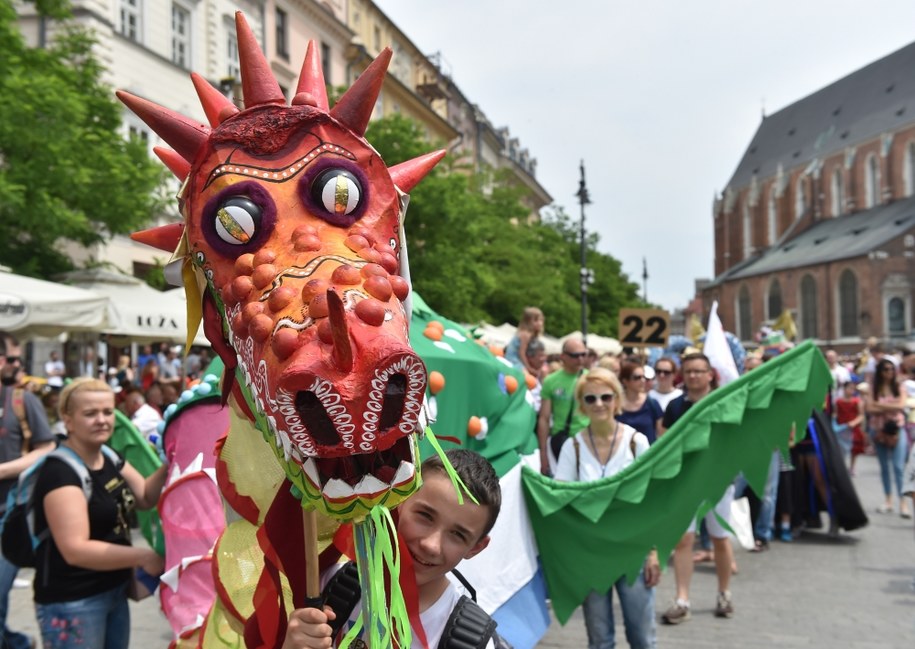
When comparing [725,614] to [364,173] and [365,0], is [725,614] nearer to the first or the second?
[364,173]

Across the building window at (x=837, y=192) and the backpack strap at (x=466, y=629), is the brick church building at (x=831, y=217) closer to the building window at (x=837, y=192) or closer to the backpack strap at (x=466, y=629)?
the building window at (x=837, y=192)

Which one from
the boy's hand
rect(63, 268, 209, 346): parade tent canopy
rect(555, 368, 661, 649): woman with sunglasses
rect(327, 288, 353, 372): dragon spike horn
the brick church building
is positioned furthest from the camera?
the brick church building

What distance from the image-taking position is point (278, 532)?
186 cm

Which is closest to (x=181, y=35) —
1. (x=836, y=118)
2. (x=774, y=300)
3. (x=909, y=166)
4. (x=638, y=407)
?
(x=638, y=407)

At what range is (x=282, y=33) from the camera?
1068 inches

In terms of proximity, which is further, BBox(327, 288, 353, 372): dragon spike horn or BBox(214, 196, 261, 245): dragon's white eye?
BBox(214, 196, 261, 245): dragon's white eye

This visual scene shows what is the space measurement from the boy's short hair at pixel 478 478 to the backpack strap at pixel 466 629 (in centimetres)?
19

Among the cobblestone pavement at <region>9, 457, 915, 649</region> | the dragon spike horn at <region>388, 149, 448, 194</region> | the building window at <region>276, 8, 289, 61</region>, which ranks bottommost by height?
the cobblestone pavement at <region>9, 457, 915, 649</region>

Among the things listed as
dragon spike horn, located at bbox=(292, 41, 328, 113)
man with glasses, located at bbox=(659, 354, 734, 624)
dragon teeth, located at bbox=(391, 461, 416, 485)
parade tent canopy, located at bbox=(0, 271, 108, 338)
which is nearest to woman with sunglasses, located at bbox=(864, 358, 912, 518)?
man with glasses, located at bbox=(659, 354, 734, 624)

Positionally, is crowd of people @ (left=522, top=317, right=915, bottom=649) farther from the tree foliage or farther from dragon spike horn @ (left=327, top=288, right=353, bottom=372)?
the tree foliage

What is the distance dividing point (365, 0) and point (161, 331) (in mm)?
28090

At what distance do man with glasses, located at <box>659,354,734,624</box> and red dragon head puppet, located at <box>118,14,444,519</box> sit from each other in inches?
187

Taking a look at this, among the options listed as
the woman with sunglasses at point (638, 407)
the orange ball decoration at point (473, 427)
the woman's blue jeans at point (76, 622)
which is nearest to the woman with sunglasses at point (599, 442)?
the orange ball decoration at point (473, 427)

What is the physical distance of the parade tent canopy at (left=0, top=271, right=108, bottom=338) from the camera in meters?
7.37
